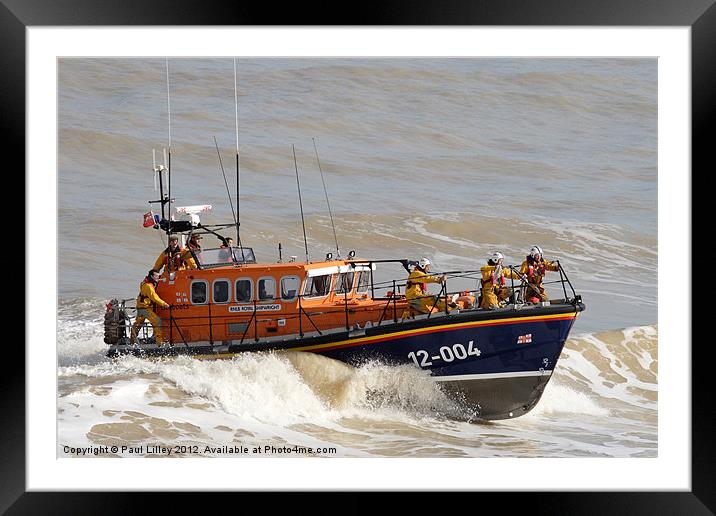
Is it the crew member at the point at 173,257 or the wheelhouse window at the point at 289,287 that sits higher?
the crew member at the point at 173,257

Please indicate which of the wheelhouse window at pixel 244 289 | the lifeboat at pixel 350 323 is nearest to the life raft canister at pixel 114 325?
the lifeboat at pixel 350 323

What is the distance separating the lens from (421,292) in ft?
42.3

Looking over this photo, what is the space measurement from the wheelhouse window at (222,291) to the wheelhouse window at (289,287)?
2.57 feet

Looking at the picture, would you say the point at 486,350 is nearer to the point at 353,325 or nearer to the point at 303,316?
the point at 353,325

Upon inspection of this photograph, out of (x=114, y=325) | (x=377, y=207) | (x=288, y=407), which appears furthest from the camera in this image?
(x=377, y=207)

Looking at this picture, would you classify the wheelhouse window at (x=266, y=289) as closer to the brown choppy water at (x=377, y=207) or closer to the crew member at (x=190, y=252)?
the brown choppy water at (x=377, y=207)

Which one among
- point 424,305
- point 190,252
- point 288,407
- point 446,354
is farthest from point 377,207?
point 288,407

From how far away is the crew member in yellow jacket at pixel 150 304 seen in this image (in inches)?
532

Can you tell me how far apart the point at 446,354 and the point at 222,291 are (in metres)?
3.28

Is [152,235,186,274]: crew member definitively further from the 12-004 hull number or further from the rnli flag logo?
the rnli flag logo
